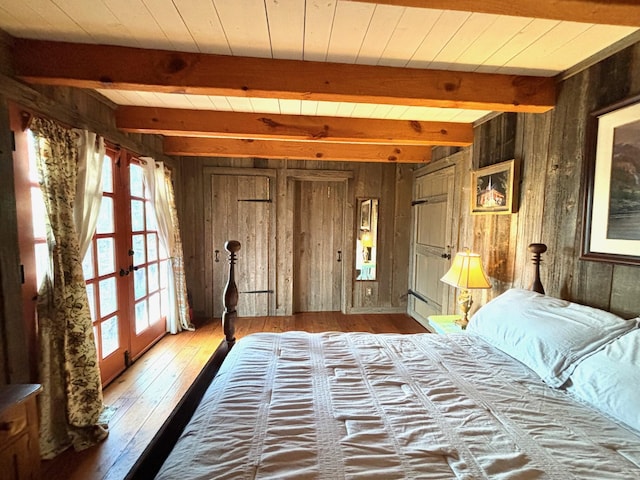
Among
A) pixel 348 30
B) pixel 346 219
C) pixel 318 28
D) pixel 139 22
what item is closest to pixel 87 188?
pixel 139 22

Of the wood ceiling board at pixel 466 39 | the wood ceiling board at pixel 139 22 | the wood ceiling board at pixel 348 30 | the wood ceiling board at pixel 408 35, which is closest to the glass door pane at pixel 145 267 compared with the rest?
the wood ceiling board at pixel 139 22

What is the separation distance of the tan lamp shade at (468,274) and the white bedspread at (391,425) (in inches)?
35.6

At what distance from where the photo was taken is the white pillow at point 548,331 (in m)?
1.25

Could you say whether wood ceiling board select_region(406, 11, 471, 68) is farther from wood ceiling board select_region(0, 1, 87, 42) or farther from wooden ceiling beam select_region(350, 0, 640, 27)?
wood ceiling board select_region(0, 1, 87, 42)

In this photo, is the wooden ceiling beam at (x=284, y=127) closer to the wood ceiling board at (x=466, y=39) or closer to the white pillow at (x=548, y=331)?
the wood ceiling board at (x=466, y=39)

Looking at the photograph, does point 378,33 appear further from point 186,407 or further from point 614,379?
point 186,407

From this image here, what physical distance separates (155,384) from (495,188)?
328 centimetres

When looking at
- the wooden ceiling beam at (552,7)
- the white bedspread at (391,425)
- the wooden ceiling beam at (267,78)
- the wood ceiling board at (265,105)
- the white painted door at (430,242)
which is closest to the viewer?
the white bedspread at (391,425)

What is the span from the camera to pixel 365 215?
4.42 meters

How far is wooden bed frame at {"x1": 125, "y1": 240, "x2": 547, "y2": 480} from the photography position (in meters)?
0.89

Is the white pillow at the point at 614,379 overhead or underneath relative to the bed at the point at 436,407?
overhead

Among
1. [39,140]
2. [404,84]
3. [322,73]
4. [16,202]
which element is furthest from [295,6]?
[16,202]

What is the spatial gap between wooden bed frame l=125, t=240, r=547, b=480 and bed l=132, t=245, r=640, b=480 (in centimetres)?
9

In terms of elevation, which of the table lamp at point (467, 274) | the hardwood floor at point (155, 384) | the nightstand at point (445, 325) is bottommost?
the hardwood floor at point (155, 384)
